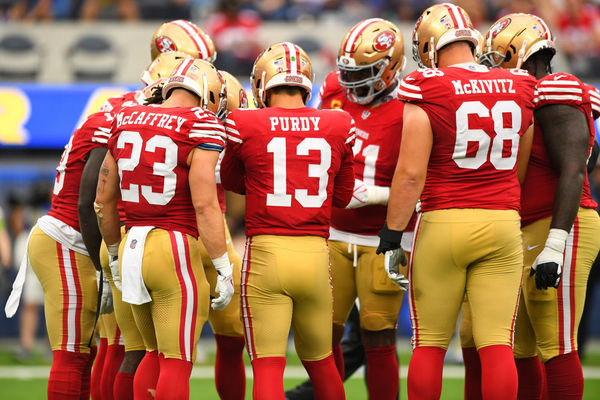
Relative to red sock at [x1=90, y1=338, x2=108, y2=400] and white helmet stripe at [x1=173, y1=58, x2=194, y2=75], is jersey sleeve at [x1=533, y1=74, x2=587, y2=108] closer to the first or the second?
white helmet stripe at [x1=173, y1=58, x2=194, y2=75]

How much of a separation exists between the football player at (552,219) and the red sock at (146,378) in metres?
1.95

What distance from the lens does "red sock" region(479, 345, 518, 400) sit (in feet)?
13.1

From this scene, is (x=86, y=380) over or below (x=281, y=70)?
below

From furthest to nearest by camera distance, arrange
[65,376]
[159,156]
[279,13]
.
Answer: [279,13], [65,376], [159,156]

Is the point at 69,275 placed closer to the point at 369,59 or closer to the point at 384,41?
the point at 369,59

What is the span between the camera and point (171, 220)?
421 centimetres

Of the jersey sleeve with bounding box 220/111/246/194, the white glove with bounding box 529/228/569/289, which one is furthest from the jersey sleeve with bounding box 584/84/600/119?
the jersey sleeve with bounding box 220/111/246/194

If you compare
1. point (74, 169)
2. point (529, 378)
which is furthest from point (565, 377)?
point (74, 169)

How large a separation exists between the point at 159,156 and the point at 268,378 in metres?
1.20

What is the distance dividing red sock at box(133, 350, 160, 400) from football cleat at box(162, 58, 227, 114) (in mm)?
1300

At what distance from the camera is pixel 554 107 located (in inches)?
172

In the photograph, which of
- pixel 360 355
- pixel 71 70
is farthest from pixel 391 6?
pixel 360 355

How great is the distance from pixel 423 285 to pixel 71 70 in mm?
8163

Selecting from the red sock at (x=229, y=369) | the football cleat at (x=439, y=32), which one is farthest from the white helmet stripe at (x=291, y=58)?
the red sock at (x=229, y=369)
